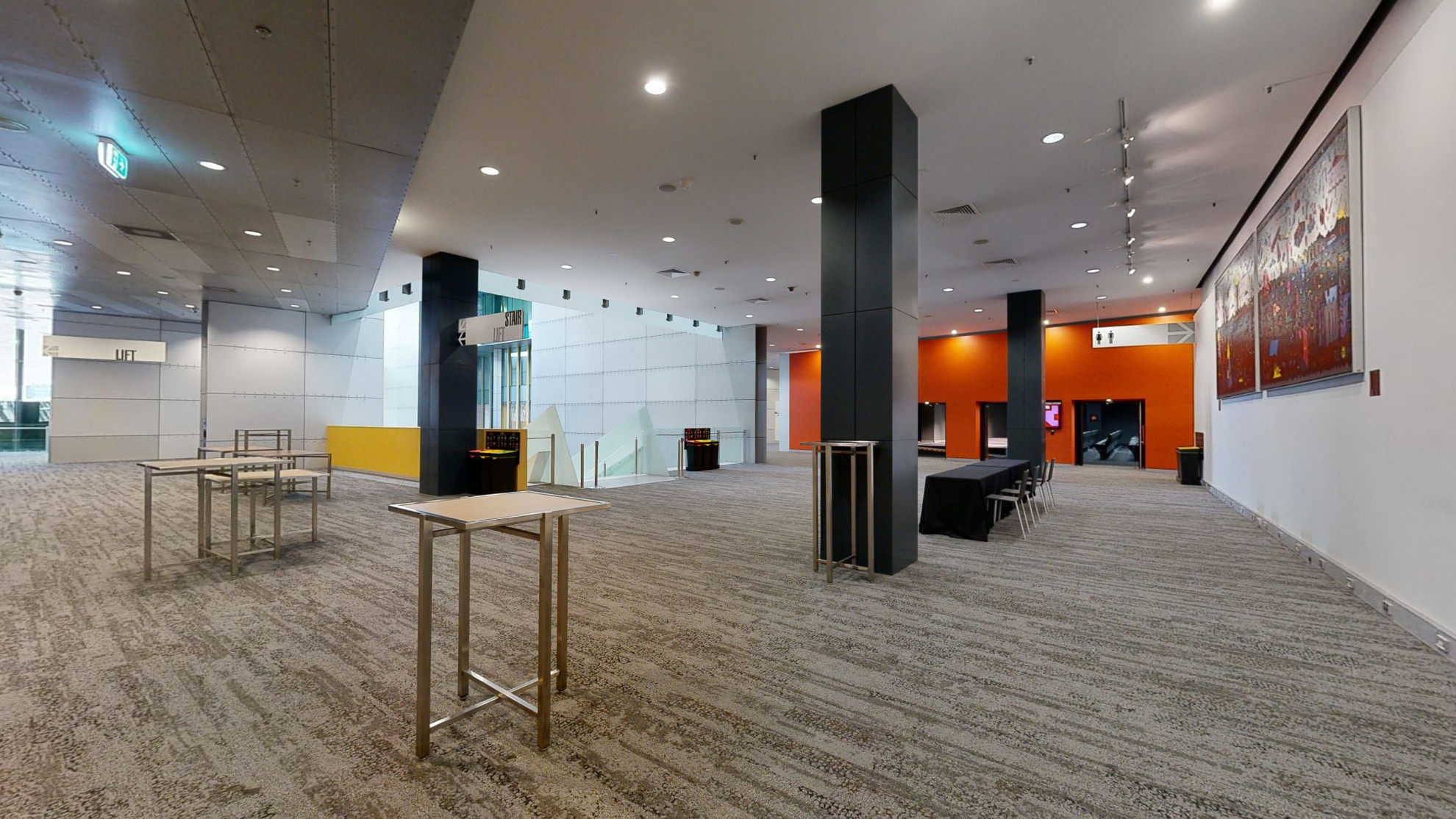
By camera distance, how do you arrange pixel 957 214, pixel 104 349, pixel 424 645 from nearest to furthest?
pixel 424 645 → pixel 957 214 → pixel 104 349

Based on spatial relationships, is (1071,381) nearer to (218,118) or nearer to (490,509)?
(490,509)

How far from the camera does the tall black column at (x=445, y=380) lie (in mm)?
9312

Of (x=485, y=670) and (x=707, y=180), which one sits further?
(x=707, y=180)

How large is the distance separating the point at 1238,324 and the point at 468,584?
10.0 meters

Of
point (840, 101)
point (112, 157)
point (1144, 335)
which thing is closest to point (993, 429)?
point (1144, 335)

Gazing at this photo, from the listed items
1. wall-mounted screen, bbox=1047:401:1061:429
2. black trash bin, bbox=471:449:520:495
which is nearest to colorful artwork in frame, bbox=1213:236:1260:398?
wall-mounted screen, bbox=1047:401:1061:429

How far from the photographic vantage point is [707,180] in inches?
259

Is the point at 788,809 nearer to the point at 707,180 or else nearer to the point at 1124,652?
the point at 1124,652

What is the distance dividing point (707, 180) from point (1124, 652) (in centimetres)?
578

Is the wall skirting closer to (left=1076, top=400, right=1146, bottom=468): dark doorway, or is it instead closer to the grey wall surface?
(left=1076, top=400, right=1146, bottom=468): dark doorway

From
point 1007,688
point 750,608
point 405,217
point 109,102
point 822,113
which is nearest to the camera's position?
point 1007,688

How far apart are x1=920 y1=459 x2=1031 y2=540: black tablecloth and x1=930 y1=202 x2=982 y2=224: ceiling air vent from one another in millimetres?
3373

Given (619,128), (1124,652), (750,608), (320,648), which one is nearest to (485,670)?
(320,648)

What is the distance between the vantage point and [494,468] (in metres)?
9.36
